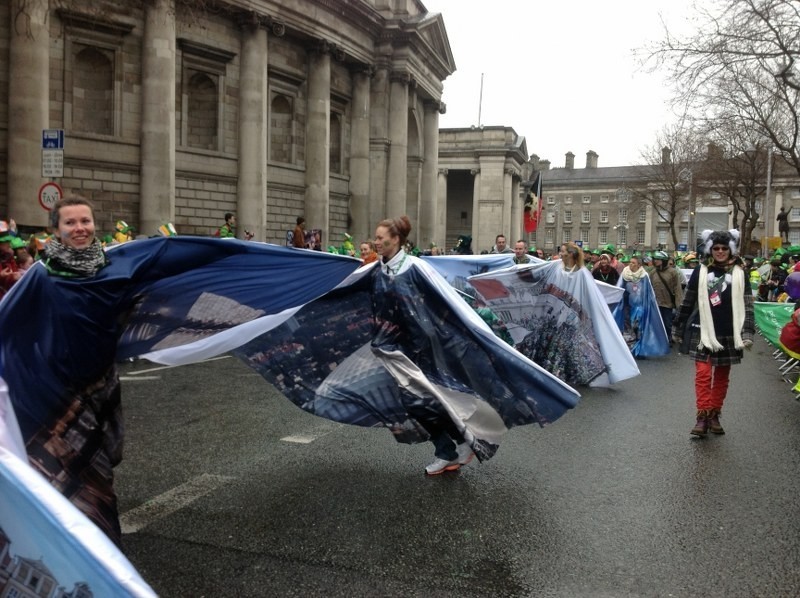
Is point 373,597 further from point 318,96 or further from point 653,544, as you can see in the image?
point 318,96

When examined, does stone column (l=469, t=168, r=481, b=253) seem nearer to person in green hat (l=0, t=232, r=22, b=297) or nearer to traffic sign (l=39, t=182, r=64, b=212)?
traffic sign (l=39, t=182, r=64, b=212)

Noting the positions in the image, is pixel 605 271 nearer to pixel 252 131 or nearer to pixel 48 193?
pixel 48 193

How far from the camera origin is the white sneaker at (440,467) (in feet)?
18.7

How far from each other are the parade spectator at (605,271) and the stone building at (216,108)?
36.3 ft

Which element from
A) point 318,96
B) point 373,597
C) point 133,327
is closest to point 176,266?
point 133,327

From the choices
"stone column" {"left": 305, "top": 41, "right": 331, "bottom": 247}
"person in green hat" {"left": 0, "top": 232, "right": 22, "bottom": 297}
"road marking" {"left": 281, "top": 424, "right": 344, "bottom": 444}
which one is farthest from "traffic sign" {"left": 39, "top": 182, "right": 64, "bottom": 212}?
"stone column" {"left": 305, "top": 41, "right": 331, "bottom": 247}

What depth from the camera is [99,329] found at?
4.13 metres

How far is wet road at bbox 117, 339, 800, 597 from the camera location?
388 centimetres

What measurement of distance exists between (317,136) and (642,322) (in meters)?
21.5

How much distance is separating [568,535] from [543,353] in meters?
5.99

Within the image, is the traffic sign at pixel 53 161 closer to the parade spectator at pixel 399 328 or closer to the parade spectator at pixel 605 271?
the parade spectator at pixel 399 328

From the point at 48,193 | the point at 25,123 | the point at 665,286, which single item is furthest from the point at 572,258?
the point at 25,123

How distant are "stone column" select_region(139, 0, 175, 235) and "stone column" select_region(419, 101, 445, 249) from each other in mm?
21563

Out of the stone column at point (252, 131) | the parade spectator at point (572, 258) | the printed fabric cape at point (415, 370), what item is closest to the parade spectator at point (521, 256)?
the parade spectator at point (572, 258)
